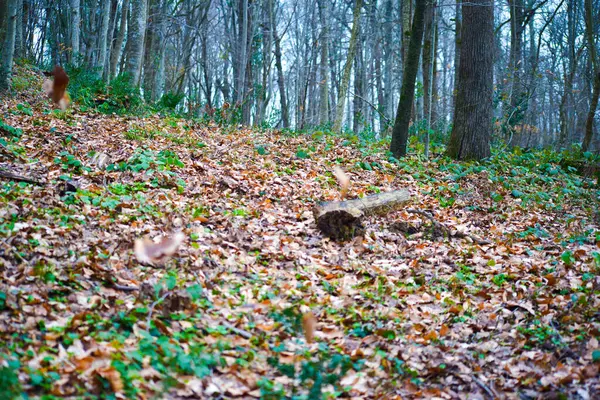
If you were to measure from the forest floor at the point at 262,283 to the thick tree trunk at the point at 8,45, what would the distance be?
1668 millimetres

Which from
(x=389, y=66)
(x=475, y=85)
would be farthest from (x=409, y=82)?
(x=389, y=66)

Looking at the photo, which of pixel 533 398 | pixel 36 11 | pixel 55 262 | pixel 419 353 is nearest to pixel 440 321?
pixel 419 353

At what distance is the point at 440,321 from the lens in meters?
4.39

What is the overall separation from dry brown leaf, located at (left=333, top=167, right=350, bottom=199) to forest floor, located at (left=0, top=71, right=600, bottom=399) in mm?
150

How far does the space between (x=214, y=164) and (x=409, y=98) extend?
417cm

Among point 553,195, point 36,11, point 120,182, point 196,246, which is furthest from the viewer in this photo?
point 36,11

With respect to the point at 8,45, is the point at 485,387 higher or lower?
lower

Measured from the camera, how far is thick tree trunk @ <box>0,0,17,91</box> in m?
9.06

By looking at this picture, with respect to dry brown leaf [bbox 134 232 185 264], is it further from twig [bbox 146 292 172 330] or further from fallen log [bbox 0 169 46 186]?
fallen log [bbox 0 169 46 186]

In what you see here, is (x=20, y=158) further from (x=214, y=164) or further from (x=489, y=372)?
(x=489, y=372)

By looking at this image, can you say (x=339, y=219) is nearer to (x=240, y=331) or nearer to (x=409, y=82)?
(x=240, y=331)

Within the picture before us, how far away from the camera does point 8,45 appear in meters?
9.23

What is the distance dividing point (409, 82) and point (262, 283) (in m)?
6.34

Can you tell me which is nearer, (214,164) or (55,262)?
(55,262)
